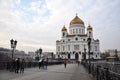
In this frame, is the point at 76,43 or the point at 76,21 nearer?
the point at 76,43

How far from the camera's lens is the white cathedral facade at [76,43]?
112 metres

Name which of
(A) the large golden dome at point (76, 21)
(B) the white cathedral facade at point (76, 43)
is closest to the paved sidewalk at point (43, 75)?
(B) the white cathedral facade at point (76, 43)

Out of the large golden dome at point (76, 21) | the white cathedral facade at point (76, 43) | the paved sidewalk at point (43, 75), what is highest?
the large golden dome at point (76, 21)

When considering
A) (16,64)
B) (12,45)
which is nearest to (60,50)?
(12,45)

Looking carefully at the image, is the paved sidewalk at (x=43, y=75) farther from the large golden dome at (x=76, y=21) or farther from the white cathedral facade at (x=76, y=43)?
the large golden dome at (x=76, y=21)

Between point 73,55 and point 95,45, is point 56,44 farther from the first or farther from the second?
point 95,45

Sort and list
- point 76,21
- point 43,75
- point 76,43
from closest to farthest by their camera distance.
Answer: point 43,75, point 76,43, point 76,21

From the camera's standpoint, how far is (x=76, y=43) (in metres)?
112

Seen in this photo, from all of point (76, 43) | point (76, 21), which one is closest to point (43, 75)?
point (76, 43)

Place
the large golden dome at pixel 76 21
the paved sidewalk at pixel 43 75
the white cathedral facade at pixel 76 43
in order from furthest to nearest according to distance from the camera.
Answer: the large golden dome at pixel 76 21, the white cathedral facade at pixel 76 43, the paved sidewalk at pixel 43 75

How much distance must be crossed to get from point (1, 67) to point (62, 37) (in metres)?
95.8

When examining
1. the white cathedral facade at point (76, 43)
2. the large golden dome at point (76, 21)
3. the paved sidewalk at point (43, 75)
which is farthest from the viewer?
the large golden dome at point (76, 21)

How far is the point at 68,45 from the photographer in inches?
4483

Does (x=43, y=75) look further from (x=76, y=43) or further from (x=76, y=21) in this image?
(x=76, y=21)
